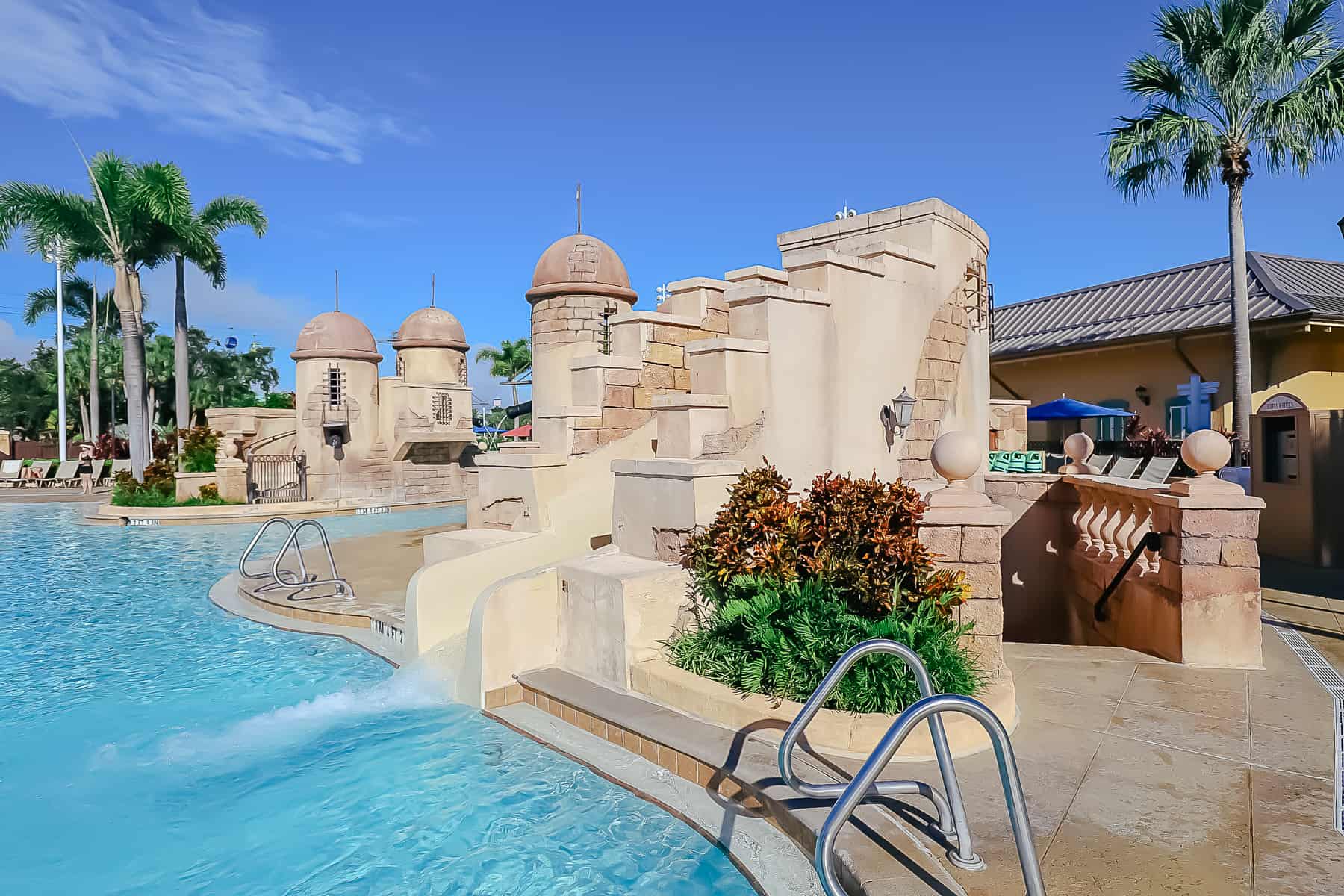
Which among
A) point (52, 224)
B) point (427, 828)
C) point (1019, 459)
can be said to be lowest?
point (427, 828)

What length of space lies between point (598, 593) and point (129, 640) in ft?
19.2

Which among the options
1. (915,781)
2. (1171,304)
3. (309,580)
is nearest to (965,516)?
(915,781)

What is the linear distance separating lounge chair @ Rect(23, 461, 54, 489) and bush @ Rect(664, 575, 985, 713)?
3297 cm

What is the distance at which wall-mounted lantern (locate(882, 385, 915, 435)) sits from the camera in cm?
825

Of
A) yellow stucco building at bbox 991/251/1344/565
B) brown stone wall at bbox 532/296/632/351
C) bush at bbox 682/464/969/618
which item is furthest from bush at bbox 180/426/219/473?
yellow stucco building at bbox 991/251/1344/565

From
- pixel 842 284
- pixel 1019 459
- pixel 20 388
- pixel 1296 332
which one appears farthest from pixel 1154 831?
pixel 20 388

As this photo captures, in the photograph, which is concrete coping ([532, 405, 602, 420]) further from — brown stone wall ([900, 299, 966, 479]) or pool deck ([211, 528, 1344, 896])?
pool deck ([211, 528, 1344, 896])

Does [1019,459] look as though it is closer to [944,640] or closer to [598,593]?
[944,640]

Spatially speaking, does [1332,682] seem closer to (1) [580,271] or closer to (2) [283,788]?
(2) [283,788]

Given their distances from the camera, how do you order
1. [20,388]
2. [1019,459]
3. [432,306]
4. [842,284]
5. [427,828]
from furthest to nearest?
1. [20,388]
2. [432,306]
3. [1019,459]
4. [842,284]
5. [427,828]

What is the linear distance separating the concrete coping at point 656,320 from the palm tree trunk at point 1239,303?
9.51m

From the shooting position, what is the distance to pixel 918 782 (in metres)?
3.72

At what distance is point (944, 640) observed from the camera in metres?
4.85

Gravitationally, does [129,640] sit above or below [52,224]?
below
